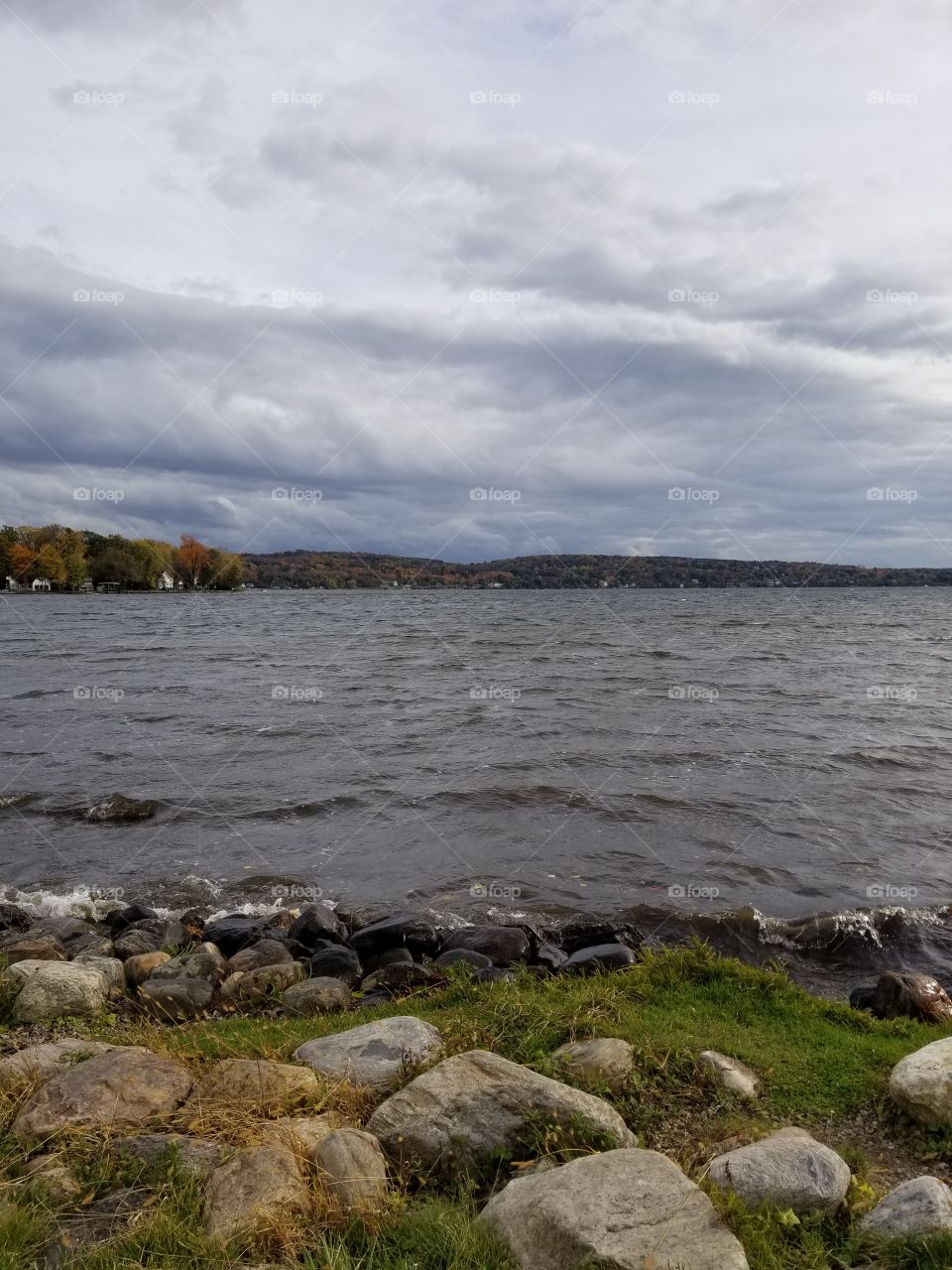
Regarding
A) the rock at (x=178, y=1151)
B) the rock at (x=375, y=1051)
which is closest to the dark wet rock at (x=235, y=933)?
the rock at (x=375, y=1051)

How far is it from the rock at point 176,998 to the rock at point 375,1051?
7.90 ft

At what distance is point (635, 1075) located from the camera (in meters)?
5.76

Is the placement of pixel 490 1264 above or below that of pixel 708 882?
above

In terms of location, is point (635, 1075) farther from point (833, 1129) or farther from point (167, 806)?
point (167, 806)

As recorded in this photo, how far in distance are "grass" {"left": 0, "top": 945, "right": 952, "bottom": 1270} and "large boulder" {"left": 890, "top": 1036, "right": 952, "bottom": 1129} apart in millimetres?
128

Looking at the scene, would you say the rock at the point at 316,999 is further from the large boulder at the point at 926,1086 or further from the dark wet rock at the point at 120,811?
the dark wet rock at the point at 120,811

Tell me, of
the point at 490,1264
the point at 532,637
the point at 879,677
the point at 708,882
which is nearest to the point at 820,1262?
the point at 490,1264

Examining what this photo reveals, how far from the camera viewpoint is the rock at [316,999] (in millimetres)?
8422

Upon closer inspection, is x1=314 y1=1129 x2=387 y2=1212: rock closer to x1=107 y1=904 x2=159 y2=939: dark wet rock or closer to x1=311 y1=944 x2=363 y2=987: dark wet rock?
x1=311 y1=944 x2=363 y2=987: dark wet rock

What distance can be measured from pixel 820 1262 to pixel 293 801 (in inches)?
548

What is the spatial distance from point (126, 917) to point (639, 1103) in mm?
8403

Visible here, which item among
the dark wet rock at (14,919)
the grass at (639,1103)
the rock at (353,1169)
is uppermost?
the rock at (353,1169)

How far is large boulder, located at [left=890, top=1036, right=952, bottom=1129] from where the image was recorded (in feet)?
17.9

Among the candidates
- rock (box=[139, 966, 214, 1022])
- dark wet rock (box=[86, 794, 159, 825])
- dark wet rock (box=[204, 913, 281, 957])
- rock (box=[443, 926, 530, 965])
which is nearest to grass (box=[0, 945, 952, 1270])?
rock (box=[139, 966, 214, 1022])
